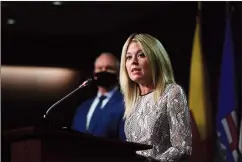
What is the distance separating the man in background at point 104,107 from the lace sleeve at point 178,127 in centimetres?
21

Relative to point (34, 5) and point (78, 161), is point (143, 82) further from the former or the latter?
point (34, 5)

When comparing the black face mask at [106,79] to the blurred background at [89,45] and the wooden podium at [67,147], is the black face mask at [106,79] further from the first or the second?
the wooden podium at [67,147]

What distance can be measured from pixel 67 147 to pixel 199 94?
114 cm

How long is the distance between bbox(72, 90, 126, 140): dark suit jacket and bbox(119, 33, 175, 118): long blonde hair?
4.2 inches

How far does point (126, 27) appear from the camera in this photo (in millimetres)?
2146

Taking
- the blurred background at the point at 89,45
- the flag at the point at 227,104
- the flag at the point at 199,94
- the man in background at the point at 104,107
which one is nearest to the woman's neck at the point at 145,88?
the man in background at the point at 104,107

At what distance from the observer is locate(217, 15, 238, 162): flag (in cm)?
244

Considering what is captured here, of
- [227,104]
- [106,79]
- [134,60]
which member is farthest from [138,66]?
[227,104]

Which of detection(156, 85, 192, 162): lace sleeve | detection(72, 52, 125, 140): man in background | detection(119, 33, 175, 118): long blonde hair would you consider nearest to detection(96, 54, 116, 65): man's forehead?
detection(72, 52, 125, 140): man in background

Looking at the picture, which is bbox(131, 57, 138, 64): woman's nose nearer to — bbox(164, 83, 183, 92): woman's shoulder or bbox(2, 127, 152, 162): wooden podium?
bbox(164, 83, 183, 92): woman's shoulder

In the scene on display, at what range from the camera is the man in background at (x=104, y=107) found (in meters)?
1.79

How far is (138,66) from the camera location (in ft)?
5.23

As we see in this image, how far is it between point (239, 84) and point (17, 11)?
108 cm

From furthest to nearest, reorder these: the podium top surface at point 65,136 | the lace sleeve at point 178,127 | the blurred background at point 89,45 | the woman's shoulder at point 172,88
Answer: the blurred background at point 89,45
the woman's shoulder at point 172,88
the lace sleeve at point 178,127
the podium top surface at point 65,136
